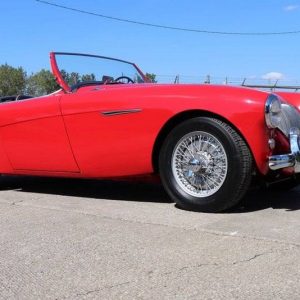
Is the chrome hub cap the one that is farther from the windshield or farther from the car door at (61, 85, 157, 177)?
the windshield

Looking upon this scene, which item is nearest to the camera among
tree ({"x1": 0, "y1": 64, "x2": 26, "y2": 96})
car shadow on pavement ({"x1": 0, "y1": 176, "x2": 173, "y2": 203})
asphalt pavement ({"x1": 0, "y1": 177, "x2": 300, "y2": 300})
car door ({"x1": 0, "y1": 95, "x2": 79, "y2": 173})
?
asphalt pavement ({"x1": 0, "y1": 177, "x2": 300, "y2": 300})

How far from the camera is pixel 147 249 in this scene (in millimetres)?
3615

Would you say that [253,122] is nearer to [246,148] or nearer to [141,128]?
[246,148]

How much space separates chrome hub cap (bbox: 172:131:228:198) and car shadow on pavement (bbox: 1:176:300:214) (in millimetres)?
307

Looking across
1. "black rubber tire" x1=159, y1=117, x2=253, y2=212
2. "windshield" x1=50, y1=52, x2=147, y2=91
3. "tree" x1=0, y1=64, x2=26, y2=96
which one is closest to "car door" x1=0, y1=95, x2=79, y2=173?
"windshield" x1=50, y1=52, x2=147, y2=91

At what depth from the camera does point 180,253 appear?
11.5ft

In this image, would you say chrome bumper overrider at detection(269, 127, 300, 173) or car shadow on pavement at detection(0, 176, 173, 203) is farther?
car shadow on pavement at detection(0, 176, 173, 203)

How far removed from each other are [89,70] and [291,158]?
110 inches

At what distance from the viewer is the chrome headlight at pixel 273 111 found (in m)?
4.21

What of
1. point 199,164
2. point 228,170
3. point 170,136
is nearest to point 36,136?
point 170,136

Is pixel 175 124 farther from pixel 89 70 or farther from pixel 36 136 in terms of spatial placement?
pixel 89 70

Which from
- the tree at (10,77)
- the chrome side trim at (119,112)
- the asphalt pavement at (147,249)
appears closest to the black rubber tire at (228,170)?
the asphalt pavement at (147,249)

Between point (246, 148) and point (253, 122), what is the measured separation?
22cm

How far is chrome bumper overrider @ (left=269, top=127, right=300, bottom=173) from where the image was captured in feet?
13.8
